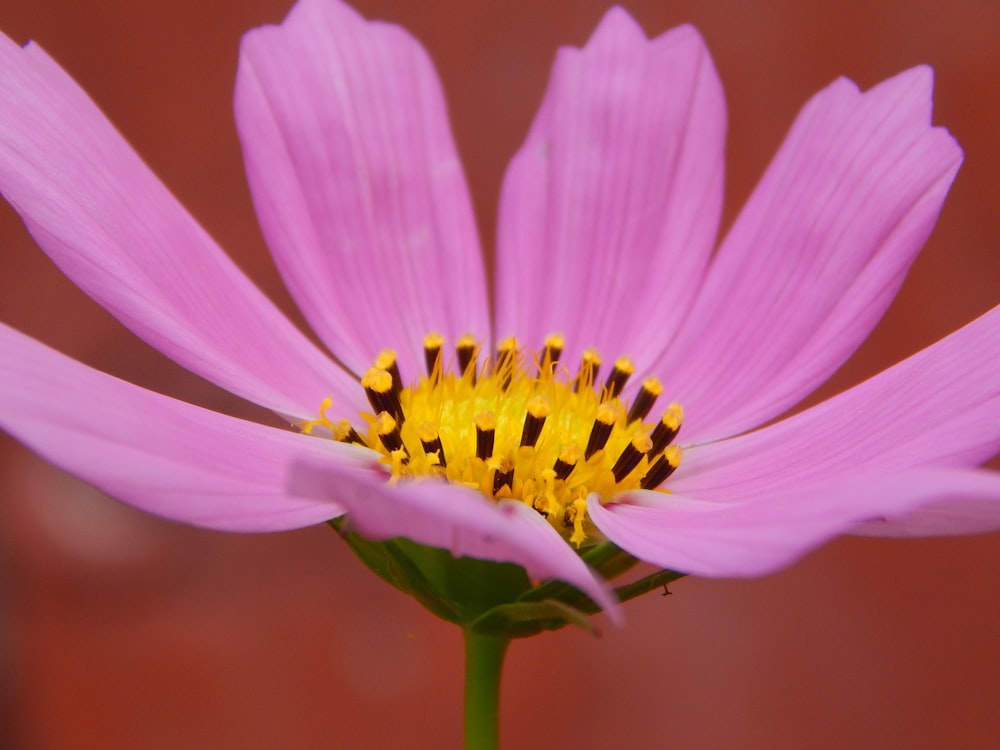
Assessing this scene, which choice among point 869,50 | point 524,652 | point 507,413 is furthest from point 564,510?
point 869,50

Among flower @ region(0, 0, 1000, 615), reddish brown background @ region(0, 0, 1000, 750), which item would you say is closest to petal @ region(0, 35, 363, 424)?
flower @ region(0, 0, 1000, 615)

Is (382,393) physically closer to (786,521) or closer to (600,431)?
(600,431)

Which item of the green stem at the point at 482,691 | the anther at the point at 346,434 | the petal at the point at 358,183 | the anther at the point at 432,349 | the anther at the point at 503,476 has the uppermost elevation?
the petal at the point at 358,183

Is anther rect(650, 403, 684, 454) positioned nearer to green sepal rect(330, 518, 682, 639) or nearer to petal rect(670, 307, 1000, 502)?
petal rect(670, 307, 1000, 502)

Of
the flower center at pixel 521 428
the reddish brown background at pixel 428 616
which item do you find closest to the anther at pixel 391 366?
the flower center at pixel 521 428

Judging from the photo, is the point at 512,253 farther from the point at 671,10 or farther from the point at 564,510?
the point at 671,10

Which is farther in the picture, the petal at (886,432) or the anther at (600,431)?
the anther at (600,431)

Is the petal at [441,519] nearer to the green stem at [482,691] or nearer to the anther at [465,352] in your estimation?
the green stem at [482,691]

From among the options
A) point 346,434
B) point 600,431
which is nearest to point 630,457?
point 600,431
